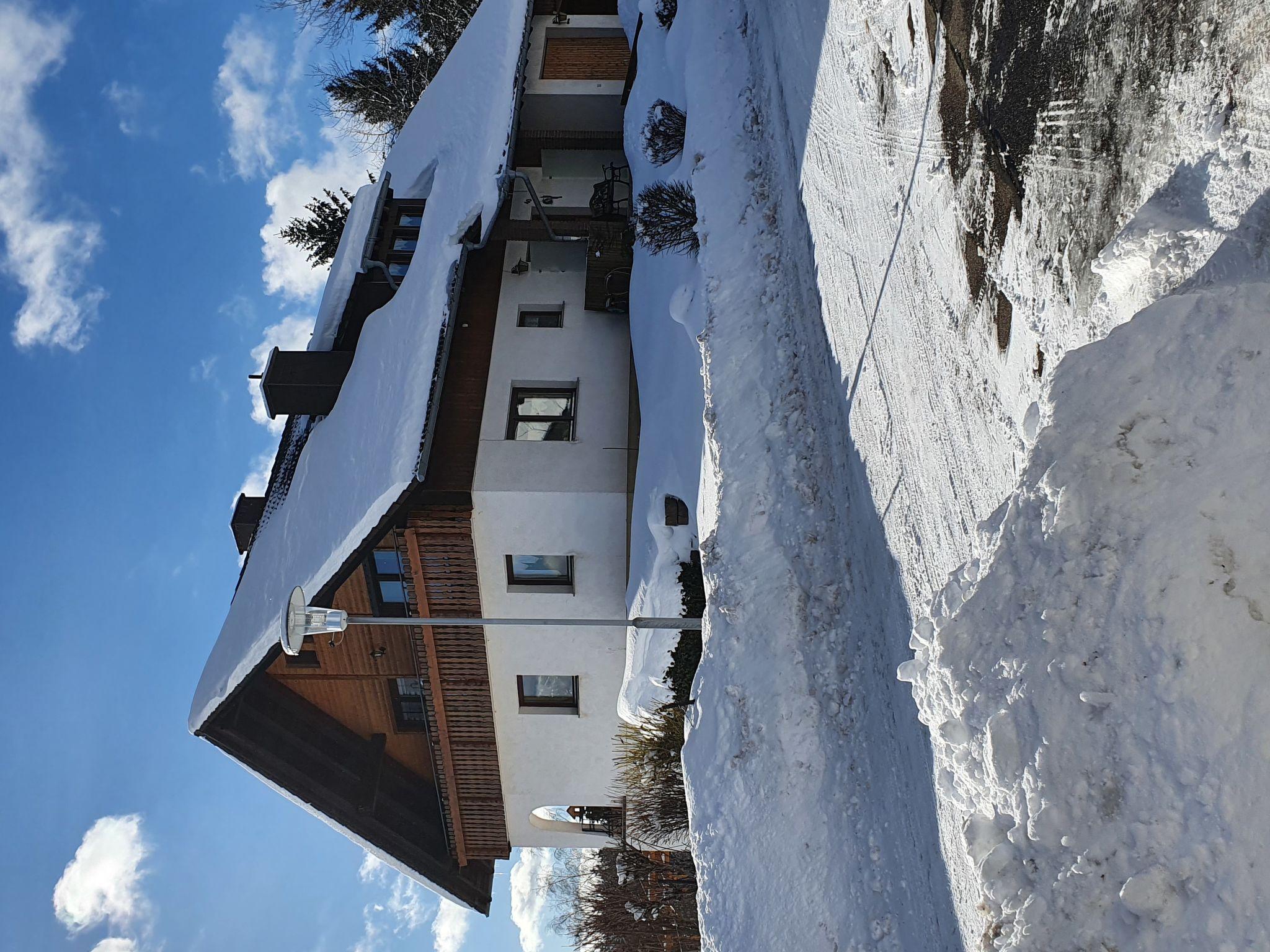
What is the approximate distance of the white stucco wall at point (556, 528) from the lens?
35.2 feet

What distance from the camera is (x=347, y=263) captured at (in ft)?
42.5

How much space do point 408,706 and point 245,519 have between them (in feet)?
12.8

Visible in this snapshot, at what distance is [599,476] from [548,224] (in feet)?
13.4

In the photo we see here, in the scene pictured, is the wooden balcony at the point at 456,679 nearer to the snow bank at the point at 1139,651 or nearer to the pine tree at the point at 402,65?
the snow bank at the point at 1139,651

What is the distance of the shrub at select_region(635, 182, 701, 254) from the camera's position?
960 centimetres

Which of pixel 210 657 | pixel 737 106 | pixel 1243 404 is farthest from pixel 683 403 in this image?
pixel 1243 404

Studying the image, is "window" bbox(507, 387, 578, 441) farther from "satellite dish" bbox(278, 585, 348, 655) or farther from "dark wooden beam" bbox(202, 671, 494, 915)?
"dark wooden beam" bbox(202, 671, 494, 915)

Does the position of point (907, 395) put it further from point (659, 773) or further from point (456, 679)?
point (456, 679)

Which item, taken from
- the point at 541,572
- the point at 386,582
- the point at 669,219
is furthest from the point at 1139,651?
the point at 386,582

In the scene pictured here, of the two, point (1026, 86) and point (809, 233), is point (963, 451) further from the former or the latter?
point (809, 233)

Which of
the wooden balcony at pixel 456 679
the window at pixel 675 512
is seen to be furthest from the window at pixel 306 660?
the window at pixel 675 512

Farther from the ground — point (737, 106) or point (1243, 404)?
point (737, 106)

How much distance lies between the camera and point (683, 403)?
9.19 m

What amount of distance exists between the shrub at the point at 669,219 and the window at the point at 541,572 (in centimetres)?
379
